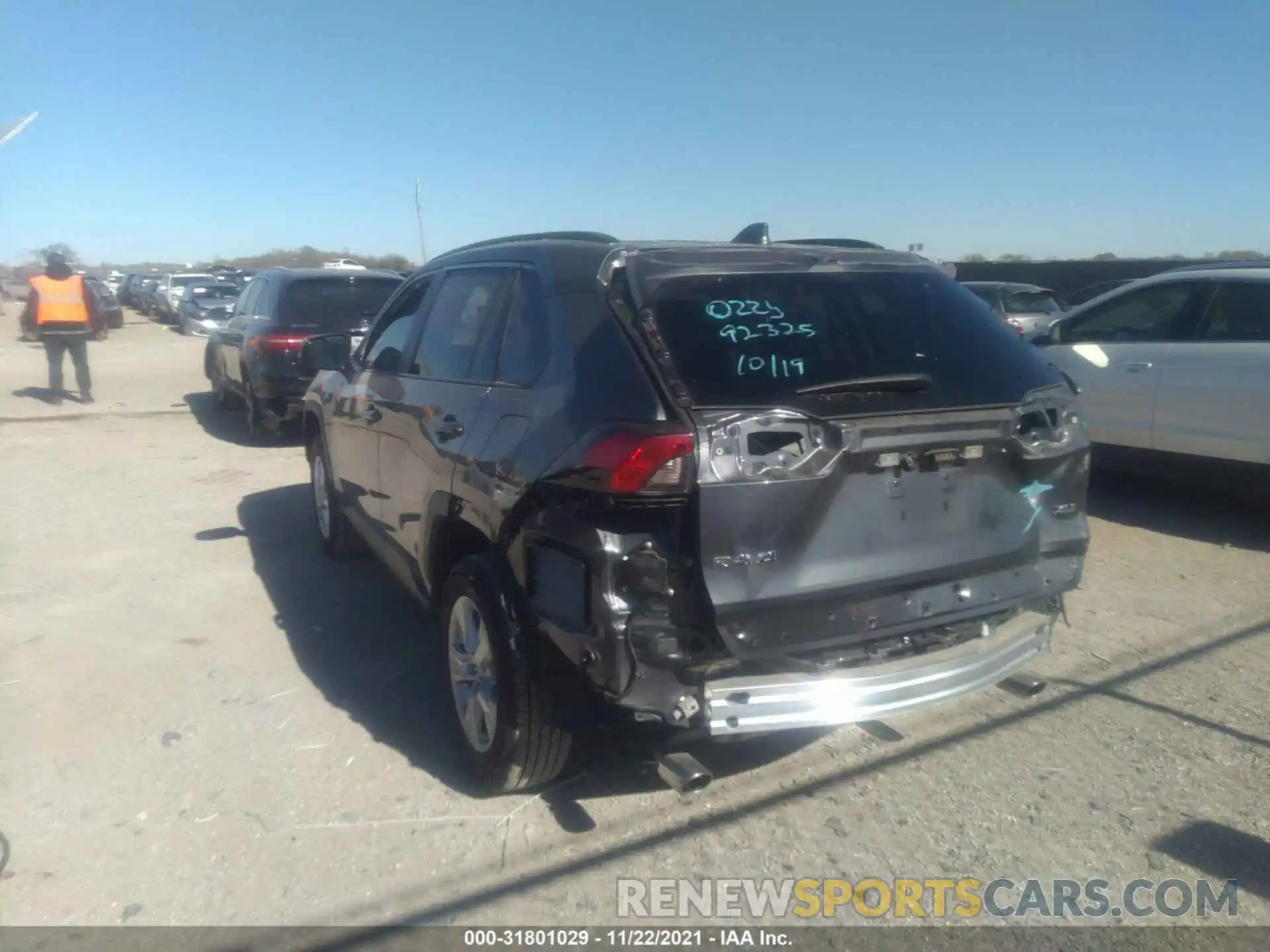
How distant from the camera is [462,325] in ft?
14.1

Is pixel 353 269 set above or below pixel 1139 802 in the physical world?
above

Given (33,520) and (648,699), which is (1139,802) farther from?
(33,520)

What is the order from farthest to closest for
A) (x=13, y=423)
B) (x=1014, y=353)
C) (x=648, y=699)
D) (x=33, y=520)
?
(x=13, y=423) → (x=33, y=520) → (x=1014, y=353) → (x=648, y=699)

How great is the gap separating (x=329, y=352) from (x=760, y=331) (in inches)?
125

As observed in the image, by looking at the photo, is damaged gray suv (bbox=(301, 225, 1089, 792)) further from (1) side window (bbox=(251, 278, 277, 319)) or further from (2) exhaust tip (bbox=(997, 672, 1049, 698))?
(1) side window (bbox=(251, 278, 277, 319))

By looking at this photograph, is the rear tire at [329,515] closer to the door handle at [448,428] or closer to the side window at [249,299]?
the door handle at [448,428]

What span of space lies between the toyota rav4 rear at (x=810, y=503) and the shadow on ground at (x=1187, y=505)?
386 centimetres

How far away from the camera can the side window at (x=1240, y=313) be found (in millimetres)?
6520

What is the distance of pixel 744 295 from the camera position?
3352mm

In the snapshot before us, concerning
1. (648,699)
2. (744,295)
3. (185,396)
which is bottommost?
(185,396)

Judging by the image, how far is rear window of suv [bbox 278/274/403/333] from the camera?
33.9 ft

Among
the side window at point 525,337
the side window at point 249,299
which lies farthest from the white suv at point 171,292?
the side window at point 525,337

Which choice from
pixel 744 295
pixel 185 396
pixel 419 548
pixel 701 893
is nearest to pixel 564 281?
pixel 744 295

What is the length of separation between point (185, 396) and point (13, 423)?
276cm
